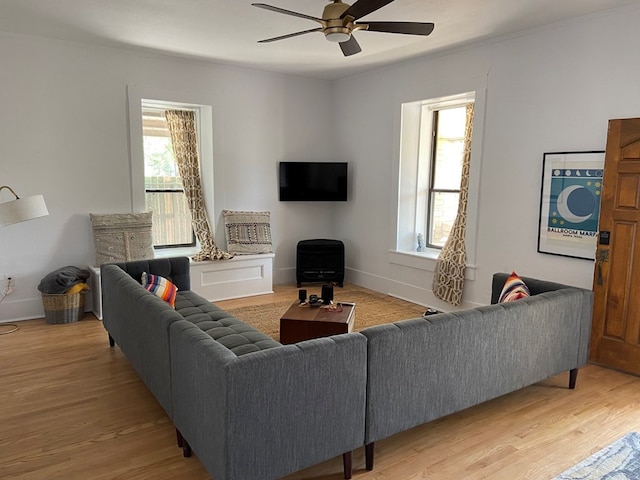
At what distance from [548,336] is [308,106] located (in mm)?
4694

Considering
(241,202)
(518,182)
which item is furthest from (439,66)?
(241,202)

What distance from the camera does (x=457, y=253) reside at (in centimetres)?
514

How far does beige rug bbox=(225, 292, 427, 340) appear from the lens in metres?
4.80

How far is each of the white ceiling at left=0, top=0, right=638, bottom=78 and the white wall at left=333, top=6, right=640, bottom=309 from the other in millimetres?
213

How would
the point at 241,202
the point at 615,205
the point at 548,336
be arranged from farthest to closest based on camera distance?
the point at 241,202, the point at 615,205, the point at 548,336

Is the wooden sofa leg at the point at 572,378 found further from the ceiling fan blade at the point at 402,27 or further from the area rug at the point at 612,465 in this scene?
the ceiling fan blade at the point at 402,27

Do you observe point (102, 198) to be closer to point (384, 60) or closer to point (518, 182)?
point (384, 60)

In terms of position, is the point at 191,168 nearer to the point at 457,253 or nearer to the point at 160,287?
the point at 160,287

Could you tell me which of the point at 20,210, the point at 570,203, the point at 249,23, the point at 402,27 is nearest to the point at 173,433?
the point at 20,210

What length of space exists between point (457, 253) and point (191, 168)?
3.40 meters

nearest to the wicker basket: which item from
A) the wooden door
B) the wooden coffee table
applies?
the wooden coffee table

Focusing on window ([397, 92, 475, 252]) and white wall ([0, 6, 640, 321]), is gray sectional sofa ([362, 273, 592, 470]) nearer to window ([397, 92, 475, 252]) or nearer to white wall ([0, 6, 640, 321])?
white wall ([0, 6, 640, 321])

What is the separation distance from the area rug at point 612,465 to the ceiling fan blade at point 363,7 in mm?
2727

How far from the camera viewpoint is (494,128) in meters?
4.69
